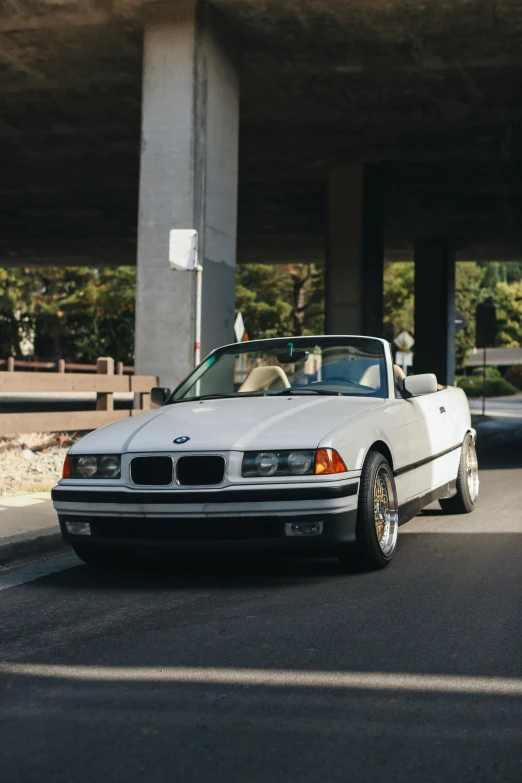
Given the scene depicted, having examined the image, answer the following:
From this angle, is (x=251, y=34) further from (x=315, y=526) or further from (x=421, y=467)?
(x=315, y=526)

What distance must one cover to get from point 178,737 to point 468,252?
117 ft

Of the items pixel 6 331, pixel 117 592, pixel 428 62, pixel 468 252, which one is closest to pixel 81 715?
pixel 117 592

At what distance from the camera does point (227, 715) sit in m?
3.65

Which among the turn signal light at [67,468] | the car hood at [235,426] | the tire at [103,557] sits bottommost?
the tire at [103,557]

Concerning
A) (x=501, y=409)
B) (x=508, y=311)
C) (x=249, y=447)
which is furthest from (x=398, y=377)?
(x=508, y=311)

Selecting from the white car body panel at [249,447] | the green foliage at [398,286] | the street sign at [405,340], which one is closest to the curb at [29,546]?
the white car body panel at [249,447]

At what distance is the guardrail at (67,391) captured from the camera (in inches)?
395

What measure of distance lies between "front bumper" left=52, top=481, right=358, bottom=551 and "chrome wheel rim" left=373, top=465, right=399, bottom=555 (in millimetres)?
378

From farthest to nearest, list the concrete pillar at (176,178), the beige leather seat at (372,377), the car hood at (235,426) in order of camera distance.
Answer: the concrete pillar at (176,178), the beige leather seat at (372,377), the car hood at (235,426)

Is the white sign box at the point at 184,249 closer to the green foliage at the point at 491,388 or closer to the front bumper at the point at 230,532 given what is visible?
the front bumper at the point at 230,532

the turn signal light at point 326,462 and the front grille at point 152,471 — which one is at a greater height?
the turn signal light at point 326,462

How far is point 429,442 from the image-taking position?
300 inches

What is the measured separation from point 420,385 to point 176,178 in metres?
7.78

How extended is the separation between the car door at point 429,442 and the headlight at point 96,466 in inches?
80.0
